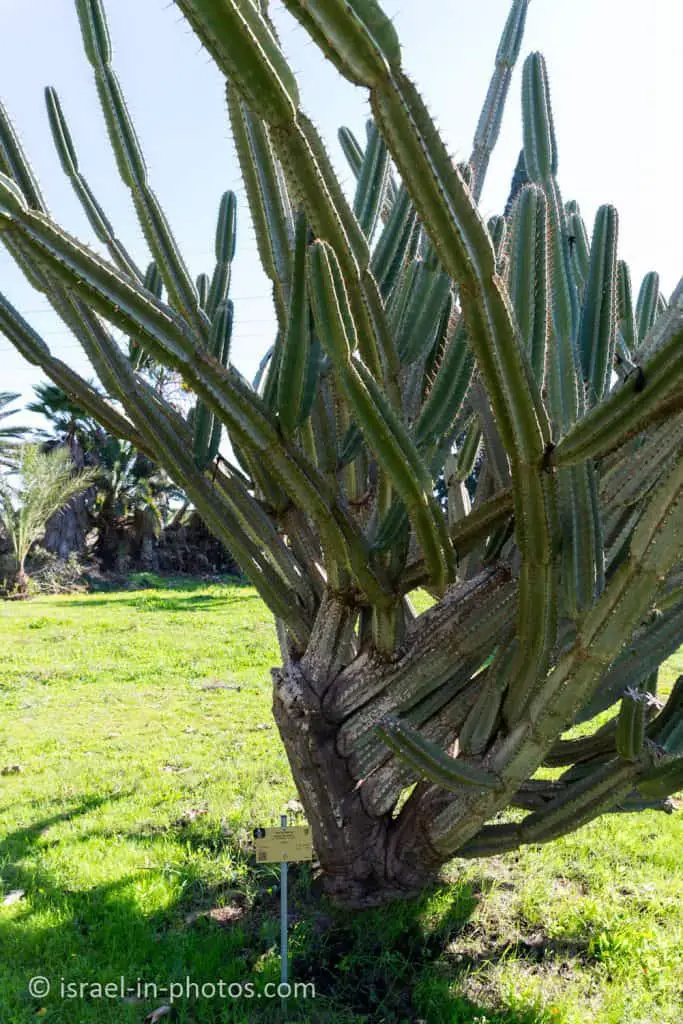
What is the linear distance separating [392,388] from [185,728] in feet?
12.7

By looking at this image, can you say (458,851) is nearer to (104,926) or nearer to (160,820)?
(104,926)

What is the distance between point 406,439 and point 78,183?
195 centimetres

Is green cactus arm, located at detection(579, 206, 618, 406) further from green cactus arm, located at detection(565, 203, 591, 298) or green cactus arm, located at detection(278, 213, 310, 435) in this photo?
green cactus arm, located at detection(278, 213, 310, 435)

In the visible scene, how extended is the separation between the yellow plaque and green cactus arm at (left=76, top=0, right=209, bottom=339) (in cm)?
162

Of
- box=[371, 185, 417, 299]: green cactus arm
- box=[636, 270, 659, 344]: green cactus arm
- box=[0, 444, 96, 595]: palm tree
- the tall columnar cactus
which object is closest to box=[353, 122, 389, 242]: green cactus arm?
the tall columnar cactus

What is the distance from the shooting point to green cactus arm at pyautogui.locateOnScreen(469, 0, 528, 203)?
128 inches

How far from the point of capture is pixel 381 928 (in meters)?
2.55

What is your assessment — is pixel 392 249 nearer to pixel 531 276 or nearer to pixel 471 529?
pixel 531 276

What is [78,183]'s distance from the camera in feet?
9.82

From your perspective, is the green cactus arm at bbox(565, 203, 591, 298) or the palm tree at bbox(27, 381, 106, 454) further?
the palm tree at bbox(27, 381, 106, 454)

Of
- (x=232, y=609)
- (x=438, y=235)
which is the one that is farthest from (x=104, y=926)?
(x=232, y=609)

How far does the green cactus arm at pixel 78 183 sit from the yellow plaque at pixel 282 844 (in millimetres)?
2028

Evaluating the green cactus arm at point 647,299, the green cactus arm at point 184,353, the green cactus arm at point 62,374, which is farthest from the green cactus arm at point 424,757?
the green cactus arm at point 647,299

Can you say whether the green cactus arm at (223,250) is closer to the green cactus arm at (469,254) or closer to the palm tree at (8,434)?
the green cactus arm at (469,254)
